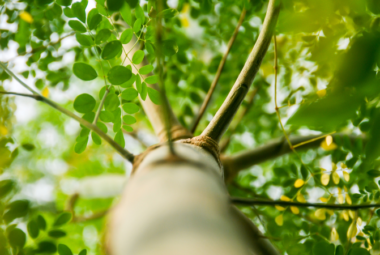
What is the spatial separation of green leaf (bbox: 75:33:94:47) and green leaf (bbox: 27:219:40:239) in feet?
2.48

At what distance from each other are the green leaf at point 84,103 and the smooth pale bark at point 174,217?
1.86 feet

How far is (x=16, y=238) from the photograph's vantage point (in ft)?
2.89

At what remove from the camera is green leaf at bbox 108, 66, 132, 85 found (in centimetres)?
91

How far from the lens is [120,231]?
1.60 feet

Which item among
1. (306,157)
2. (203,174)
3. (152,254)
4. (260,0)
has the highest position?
(260,0)

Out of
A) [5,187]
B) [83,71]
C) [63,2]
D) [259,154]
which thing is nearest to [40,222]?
[5,187]

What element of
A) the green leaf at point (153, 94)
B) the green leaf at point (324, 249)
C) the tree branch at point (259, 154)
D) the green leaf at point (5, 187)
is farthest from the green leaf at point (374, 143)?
the tree branch at point (259, 154)

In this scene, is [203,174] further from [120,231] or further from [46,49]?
[46,49]

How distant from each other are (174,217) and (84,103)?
2.49 feet

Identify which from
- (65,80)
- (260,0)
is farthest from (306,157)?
(65,80)

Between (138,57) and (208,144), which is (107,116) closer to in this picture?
(138,57)

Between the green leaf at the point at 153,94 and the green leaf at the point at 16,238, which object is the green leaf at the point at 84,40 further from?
the green leaf at the point at 16,238

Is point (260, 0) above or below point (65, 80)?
above

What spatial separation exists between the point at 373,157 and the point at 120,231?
530 millimetres
